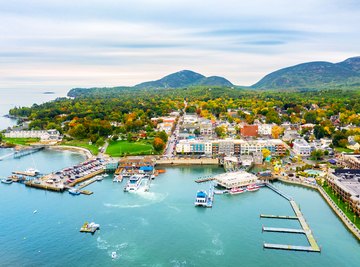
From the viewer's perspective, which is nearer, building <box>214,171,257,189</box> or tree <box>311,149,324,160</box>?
building <box>214,171,257,189</box>

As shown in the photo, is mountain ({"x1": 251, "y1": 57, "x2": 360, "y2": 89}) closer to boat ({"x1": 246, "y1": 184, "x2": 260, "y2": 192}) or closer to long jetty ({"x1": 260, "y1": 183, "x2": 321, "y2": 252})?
boat ({"x1": 246, "y1": 184, "x2": 260, "y2": 192})

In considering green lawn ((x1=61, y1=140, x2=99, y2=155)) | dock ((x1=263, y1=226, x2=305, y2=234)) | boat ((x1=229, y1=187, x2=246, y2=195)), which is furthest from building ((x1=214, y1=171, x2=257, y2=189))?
green lawn ((x1=61, y1=140, x2=99, y2=155))

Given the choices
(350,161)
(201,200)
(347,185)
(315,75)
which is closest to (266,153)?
(350,161)

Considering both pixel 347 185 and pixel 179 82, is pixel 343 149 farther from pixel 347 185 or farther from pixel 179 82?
pixel 179 82

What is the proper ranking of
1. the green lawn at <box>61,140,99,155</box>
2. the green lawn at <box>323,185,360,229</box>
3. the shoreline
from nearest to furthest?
1. the shoreline
2. the green lawn at <box>323,185,360,229</box>
3. the green lawn at <box>61,140,99,155</box>

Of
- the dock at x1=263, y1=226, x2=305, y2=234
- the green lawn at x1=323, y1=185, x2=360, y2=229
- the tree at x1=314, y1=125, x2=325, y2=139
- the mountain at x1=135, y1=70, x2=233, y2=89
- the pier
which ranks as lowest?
the dock at x1=263, y1=226, x2=305, y2=234

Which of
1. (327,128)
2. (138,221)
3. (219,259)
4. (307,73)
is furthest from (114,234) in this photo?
(307,73)

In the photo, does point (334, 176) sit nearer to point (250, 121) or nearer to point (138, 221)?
point (138, 221)

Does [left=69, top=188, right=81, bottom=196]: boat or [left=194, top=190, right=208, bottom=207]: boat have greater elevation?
[left=194, top=190, right=208, bottom=207]: boat
